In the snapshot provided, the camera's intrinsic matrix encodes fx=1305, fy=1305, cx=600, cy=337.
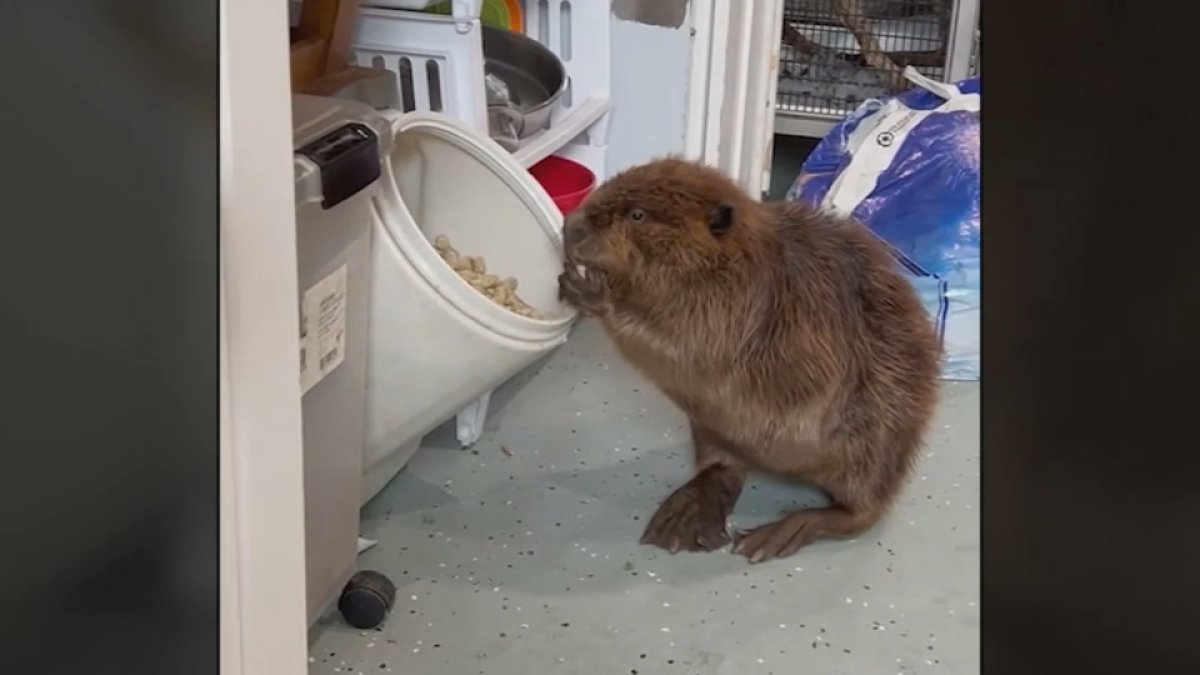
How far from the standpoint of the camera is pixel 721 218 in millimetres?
1459

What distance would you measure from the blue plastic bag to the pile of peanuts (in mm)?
604

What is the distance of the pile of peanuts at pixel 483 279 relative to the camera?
161 centimetres

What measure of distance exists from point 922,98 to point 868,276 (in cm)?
97

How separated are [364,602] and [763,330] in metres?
0.53

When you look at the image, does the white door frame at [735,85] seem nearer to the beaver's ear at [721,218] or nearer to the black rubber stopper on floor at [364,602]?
the beaver's ear at [721,218]

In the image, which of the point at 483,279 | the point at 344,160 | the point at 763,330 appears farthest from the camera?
the point at 483,279

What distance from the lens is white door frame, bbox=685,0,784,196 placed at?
7.05ft

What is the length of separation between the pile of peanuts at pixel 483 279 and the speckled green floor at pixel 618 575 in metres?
0.24
